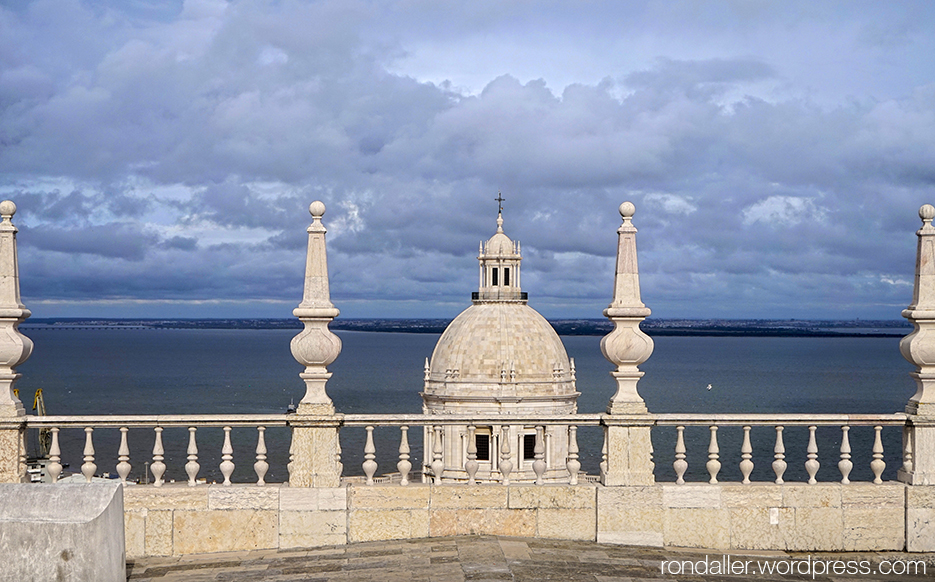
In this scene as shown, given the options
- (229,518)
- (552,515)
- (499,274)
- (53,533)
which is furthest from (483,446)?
A: (53,533)

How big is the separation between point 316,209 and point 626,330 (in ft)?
11.2

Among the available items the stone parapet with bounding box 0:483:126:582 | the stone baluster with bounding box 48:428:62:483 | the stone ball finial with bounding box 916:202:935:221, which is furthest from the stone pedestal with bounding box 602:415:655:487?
the stone baluster with bounding box 48:428:62:483

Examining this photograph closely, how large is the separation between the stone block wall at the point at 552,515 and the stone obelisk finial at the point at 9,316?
1.58 m

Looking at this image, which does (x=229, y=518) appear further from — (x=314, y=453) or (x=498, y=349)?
(x=498, y=349)

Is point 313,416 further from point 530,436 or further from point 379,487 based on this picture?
point 530,436

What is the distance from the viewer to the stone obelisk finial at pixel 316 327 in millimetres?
9070

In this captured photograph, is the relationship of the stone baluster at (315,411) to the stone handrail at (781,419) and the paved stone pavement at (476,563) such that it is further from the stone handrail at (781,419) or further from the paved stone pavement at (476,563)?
the stone handrail at (781,419)

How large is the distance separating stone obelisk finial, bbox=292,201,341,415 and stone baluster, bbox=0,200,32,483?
2.74m

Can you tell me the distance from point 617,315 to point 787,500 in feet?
8.24

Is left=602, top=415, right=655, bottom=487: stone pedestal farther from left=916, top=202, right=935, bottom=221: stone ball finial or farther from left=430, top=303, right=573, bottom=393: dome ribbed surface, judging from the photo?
left=430, top=303, right=573, bottom=393: dome ribbed surface

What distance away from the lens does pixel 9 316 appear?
353 inches

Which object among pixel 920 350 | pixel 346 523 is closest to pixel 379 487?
pixel 346 523

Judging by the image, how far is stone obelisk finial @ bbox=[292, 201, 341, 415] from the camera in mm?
9070

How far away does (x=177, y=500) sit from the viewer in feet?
29.2
